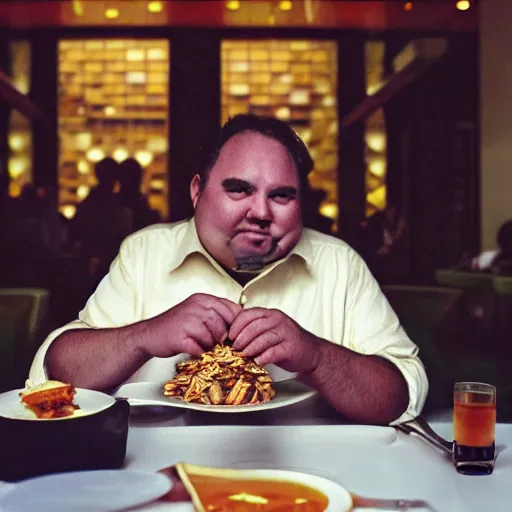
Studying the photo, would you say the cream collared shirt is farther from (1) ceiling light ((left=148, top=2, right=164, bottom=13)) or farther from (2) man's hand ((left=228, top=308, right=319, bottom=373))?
(1) ceiling light ((left=148, top=2, right=164, bottom=13))

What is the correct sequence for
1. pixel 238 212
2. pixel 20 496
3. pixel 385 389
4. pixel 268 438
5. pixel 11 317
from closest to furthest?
pixel 20 496 → pixel 268 438 → pixel 385 389 → pixel 238 212 → pixel 11 317

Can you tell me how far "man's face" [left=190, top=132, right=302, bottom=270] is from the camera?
1.84 meters

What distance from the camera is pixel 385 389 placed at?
1.51 meters

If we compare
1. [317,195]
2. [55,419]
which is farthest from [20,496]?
[317,195]

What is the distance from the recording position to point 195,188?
2031 millimetres

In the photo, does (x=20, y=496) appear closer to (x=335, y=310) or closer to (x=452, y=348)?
(x=335, y=310)

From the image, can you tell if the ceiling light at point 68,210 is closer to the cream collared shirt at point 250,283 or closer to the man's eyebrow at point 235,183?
the cream collared shirt at point 250,283

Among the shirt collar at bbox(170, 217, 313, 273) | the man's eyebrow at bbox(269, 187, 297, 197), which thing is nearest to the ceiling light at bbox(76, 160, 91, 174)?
the shirt collar at bbox(170, 217, 313, 273)

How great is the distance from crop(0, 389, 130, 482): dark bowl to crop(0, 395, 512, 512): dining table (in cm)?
4

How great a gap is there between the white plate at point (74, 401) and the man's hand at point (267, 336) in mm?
346

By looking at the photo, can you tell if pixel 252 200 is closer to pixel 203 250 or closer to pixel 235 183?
pixel 235 183

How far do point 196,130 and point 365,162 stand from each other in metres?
0.56

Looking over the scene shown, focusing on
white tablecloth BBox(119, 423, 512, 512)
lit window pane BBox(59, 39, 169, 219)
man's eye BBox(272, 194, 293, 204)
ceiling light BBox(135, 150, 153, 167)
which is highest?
lit window pane BBox(59, 39, 169, 219)

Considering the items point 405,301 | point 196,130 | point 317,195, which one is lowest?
point 405,301
